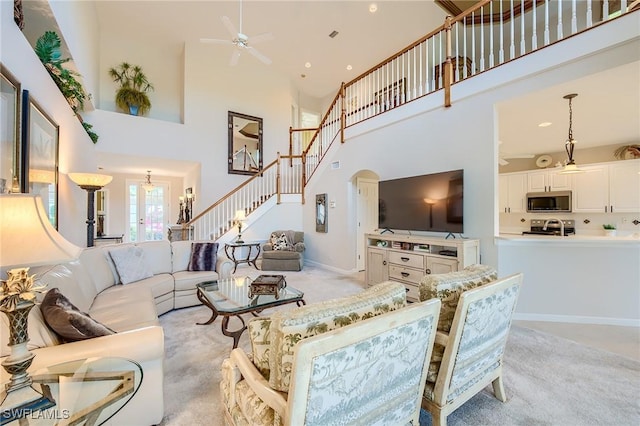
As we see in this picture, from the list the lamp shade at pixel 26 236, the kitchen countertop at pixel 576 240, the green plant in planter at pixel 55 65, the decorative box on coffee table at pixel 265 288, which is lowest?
the decorative box on coffee table at pixel 265 288

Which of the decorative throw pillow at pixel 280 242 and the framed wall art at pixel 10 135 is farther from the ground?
the framed wall art at pixel 10 135

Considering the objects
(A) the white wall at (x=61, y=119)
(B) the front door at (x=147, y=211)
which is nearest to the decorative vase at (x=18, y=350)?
(A) the white wall at (x=61, y=119)

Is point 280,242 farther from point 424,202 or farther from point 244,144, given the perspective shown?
point 424,202

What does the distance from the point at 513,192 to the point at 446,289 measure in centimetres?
619

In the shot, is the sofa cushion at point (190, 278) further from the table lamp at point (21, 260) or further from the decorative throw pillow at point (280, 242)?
the decorative throw pillow at point (280, 242)

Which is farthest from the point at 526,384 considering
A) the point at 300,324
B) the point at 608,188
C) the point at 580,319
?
the point at 608,188

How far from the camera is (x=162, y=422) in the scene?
164 cm

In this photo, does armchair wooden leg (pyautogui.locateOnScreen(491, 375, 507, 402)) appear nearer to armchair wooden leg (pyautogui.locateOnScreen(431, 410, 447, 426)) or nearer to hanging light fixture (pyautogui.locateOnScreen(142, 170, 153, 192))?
armchair wooden leg (pyautogui.locateOnScreen(431, 410, 447, 426))

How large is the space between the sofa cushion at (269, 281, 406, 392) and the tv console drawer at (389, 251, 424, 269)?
2.84 m

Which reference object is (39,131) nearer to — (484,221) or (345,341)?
(345,341)

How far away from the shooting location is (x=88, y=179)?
3.43 m

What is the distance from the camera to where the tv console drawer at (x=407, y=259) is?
378 cm

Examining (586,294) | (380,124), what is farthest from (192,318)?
(586,294)

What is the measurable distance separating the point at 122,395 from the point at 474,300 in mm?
1723
